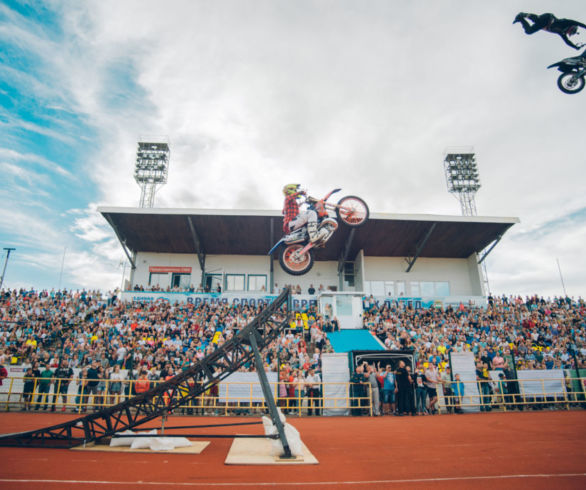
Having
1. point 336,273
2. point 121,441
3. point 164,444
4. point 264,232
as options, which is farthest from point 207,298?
point 164,444

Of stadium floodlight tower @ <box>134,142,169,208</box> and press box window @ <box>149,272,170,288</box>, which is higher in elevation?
stadium floodlight tower @ <box>134,142,169,208</box>

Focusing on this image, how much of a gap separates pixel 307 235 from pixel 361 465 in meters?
6.46

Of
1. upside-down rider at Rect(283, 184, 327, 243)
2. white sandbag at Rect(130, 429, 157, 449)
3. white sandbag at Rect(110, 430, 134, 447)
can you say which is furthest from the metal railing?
white sandbag at Rect(110, 430, 134, 447)

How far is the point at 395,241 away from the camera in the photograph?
118 feet

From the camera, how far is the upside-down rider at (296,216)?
457 inches

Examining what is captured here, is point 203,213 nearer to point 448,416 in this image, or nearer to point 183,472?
point 448,416

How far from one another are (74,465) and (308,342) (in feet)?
61.1

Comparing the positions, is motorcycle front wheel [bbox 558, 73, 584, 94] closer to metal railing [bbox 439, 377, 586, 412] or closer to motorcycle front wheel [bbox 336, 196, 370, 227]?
motorcycle front wheel [bbox 336, 196, 370, 227]

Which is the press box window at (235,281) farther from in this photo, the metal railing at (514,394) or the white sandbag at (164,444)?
the white sandbag at (164,444)

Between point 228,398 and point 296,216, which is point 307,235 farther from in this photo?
point 228,398

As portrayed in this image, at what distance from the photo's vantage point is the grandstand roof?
32625 mm

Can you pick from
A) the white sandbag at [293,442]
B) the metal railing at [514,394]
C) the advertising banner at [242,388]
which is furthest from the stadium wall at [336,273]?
the white sandbag at [293,442]

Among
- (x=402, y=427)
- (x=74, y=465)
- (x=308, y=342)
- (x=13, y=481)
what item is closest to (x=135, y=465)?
(x=74, y=465)

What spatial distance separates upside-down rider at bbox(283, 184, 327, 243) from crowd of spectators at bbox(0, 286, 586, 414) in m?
5.85
